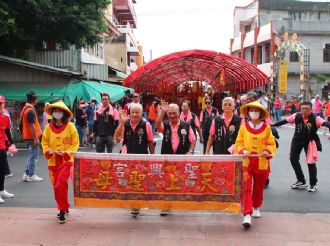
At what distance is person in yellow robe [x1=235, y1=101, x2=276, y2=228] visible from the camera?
5586mm

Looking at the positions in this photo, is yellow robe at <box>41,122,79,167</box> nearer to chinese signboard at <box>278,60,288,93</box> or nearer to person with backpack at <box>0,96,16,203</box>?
person with backpack at <box>0,96,16,203</box>

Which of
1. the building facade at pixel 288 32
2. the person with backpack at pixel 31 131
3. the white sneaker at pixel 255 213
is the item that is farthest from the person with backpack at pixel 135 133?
the building facade at pixel 288 32

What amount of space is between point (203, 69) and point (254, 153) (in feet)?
46.3

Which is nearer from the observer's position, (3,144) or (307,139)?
(3,144)

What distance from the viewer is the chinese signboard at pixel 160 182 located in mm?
5598

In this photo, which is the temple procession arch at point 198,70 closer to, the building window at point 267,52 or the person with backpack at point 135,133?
the person with backpack at point 135,133

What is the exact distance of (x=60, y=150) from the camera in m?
5.91

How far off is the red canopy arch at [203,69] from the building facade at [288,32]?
36.0 ft

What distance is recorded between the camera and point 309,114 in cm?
765

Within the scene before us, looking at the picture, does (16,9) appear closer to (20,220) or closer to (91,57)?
(91,57)

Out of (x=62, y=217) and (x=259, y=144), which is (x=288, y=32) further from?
(x=62, y=217)

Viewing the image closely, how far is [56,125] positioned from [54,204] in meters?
1.51

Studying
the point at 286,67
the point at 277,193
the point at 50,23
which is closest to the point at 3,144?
the point at 277,193

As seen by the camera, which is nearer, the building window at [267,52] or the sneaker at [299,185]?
the sneaker at [299,185]
